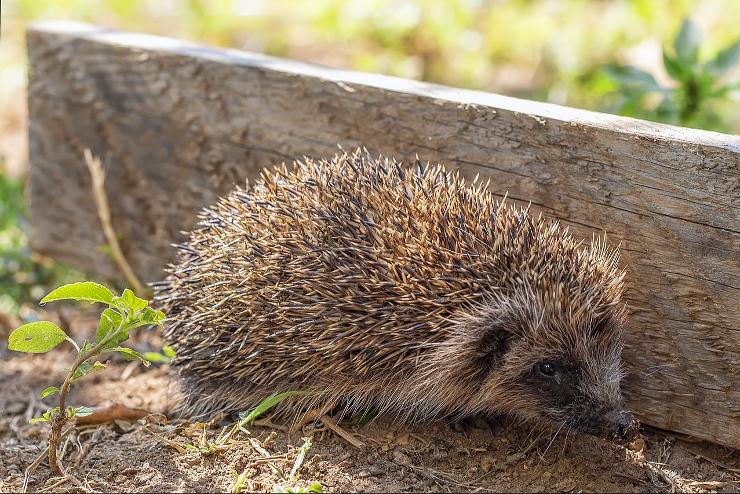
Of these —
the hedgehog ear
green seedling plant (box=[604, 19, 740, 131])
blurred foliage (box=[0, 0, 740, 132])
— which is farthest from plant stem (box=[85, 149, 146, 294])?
blurred foliage (box=[0, 0, 740, 132])

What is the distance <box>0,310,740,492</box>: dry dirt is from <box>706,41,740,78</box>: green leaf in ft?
8.68

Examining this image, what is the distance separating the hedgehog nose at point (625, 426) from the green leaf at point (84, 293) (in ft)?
7.43

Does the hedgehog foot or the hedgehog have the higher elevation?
the hedgehog

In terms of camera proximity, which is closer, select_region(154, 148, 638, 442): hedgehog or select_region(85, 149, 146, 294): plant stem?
select_region(154, 148, 638, 442): hedgehog

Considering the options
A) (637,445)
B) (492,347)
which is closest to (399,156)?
(492,347)

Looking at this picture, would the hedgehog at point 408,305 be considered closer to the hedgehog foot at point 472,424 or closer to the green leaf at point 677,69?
Result: the hedgehog foot at point 472,424

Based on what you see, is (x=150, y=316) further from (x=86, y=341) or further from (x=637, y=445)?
(x=637, y=445)

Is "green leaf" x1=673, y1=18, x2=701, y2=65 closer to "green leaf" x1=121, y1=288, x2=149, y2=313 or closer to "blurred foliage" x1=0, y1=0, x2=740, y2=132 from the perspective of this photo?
"blurred foliage" x1=0, y1=0, x2=740, y2=132

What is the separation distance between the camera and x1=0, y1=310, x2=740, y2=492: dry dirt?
12.7 ft

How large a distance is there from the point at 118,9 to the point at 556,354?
383 inches

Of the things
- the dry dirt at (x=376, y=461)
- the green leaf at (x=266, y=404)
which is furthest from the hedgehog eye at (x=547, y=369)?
the green leaf at (x=266, y=404)

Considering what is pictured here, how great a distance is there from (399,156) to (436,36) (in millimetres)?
5712

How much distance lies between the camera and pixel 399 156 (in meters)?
4.91

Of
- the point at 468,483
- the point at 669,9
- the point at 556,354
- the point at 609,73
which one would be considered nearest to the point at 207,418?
the point at 468,483
